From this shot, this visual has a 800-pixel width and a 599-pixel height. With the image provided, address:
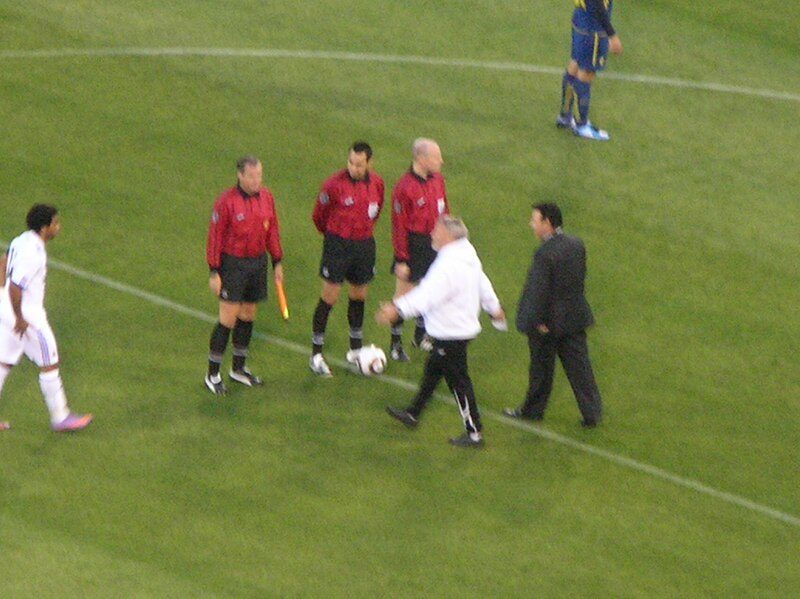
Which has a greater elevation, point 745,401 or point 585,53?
point 585,53

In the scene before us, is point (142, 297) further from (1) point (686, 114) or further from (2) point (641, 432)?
(1) point (686, 114)

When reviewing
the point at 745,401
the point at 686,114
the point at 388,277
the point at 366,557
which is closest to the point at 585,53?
the point at 686,114

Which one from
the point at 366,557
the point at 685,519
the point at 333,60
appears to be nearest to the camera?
the point at 366,557

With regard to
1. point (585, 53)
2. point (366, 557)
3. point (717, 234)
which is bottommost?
point (366, 557)

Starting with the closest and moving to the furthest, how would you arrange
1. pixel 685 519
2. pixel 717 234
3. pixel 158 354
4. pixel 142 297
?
1. pixel 685 519
2. pixel 158 354
3. pixel 142 297
4. pixel 717 234

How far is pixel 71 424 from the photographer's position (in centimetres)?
1300

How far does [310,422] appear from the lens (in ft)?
44.5

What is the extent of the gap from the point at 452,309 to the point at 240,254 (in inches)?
78.3

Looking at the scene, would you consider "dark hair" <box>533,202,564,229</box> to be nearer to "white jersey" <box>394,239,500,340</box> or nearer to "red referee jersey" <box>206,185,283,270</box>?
"white jersey" <box>394,239,500,340</box>

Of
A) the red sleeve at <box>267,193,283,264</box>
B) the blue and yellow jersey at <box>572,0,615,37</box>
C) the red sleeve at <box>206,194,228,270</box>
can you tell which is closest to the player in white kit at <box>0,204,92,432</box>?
the red sleeve at <box>206,194,228,270</box>

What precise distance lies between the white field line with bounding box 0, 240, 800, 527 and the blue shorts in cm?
638

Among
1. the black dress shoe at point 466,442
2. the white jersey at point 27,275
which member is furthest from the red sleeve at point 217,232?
the black dress shoe at point 466,442

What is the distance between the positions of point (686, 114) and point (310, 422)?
349 inches

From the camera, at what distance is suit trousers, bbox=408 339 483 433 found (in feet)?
42.3
